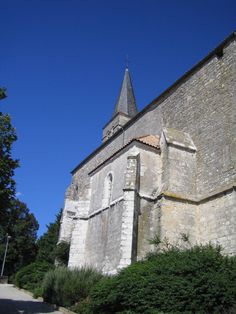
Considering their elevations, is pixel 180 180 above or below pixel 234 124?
below

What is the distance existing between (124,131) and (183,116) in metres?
7.02

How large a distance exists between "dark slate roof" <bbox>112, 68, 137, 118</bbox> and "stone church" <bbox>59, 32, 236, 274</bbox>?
68.7 feet

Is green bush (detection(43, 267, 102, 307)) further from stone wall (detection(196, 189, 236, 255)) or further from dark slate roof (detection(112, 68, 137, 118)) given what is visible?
dark slate roof (detection(112, 68, 137, 118))

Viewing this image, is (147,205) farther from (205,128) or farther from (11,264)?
(11,264)

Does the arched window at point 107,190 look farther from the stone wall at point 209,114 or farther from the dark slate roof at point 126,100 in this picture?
the dark slate roof at point 126,100

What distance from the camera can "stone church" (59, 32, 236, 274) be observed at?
13.8 m

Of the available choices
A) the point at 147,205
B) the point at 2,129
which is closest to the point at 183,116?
the point at 147,205

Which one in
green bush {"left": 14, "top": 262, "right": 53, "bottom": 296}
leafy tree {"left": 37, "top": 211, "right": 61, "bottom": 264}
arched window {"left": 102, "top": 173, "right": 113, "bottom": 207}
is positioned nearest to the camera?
arched window {"left": 102, "top": 173, "right": 113, "bottom": 207}

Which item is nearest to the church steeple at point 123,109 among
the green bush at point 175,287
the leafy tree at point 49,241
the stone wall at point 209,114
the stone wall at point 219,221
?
the leafy tree at point 49,241

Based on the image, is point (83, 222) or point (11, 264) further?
point (11, 264)

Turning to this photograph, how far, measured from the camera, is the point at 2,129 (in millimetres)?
11578

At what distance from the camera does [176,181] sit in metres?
15.0

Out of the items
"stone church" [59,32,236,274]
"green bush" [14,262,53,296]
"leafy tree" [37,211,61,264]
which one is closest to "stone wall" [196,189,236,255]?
"stone church" [59,32,236,274]

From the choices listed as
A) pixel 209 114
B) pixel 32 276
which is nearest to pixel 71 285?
pixel 209 114
